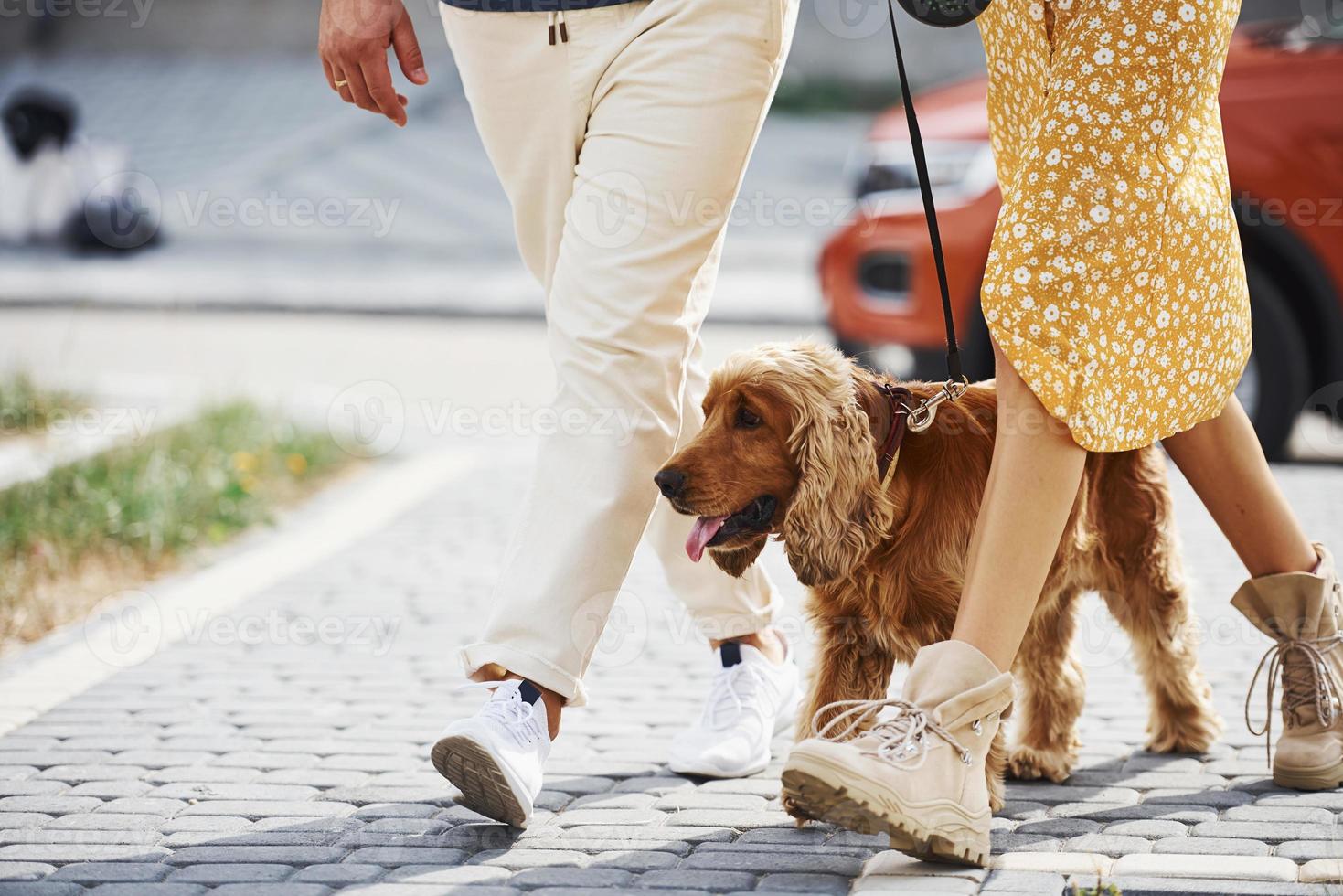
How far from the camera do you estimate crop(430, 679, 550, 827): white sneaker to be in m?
2.89

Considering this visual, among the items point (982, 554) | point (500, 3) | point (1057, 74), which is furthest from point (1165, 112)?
point (500, 3)

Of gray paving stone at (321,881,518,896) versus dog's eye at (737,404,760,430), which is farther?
dog's eye at (737,404,760,430)

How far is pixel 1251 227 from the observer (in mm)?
6656

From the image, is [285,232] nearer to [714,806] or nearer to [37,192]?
[37,192]

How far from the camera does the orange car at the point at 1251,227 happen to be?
21.4 ft

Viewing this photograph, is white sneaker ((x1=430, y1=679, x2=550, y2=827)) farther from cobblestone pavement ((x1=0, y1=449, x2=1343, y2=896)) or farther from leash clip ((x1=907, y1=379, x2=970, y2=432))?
leash clip ((x1=907, y1=379, x2=970, y2=432))

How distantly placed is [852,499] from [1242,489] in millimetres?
933

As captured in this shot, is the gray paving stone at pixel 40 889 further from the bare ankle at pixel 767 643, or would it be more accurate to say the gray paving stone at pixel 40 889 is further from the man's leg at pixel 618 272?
the bare ankle at pixel 767 643

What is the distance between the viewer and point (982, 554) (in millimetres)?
2850
